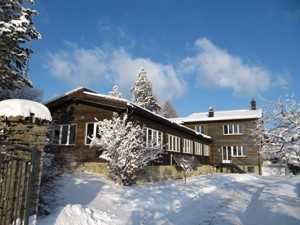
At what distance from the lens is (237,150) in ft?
122

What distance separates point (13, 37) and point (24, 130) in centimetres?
944

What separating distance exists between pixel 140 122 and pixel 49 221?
37.2 ft

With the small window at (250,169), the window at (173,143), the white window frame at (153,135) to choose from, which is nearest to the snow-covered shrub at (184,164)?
the window at (173,143)

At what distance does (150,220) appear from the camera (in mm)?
8617

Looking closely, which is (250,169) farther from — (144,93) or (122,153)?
(122,153)

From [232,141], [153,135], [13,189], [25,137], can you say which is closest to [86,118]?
[153,135]

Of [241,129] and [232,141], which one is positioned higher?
[241,129]

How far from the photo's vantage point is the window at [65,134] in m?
18.2

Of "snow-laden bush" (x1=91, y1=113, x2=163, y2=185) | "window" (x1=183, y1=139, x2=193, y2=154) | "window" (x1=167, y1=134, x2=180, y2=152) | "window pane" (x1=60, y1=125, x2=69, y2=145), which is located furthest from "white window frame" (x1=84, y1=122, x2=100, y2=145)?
"window" (x1=183, y1=139, x2=193, y2=154)

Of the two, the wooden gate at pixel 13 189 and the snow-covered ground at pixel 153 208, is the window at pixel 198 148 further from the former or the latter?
the wooden gate at pixel 13 189

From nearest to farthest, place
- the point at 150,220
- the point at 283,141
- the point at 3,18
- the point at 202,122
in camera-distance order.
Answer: the point at 150,220 → the point at 283,141 → the point at 3,18 → the point at 202,122

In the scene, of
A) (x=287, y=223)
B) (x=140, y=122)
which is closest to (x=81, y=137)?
(x=140, y=122)

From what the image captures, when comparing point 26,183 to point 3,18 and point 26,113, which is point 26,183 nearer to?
point 26,113

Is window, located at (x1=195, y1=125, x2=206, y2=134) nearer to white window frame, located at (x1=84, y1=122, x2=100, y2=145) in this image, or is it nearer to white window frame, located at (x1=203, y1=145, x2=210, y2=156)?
white window frame, located at (x1=203, y1=145, x2=210, y2=156)
